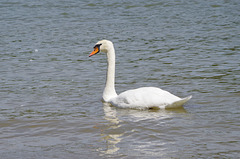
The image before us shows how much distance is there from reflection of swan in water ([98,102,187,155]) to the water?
17 mm

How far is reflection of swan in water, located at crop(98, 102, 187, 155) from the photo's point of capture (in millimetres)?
6648

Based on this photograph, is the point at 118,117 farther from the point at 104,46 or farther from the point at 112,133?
the point at 104,46

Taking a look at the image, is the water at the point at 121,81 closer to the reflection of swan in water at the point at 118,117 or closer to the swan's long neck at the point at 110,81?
the reflection of swan in water at the point at 118,117

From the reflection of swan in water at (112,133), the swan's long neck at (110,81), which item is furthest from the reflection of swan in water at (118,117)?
the swan's long neck at (110,81)

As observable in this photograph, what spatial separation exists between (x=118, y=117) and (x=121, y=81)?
293 centimetres

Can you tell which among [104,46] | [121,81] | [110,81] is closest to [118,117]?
[110,81]

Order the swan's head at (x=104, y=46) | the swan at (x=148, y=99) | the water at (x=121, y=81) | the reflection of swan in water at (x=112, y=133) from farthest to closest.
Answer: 1. the swan's head at (x=104, y=46)
2. the swan at (x=148, y=99)
3. the water at (x=121, y=81)
4. the reflection of swan in water at (x=112, y=133)

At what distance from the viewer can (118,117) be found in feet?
26.7

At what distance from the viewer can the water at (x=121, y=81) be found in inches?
259

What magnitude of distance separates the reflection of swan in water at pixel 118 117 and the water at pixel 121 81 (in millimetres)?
17

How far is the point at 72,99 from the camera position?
9508 mm

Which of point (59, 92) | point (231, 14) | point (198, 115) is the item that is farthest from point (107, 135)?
point (231, 14)

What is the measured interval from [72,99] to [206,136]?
3.51 meters

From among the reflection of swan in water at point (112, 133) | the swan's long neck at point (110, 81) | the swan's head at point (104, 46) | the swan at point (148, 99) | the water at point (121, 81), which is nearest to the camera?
the reflection of swan in water at point (112, 133)
